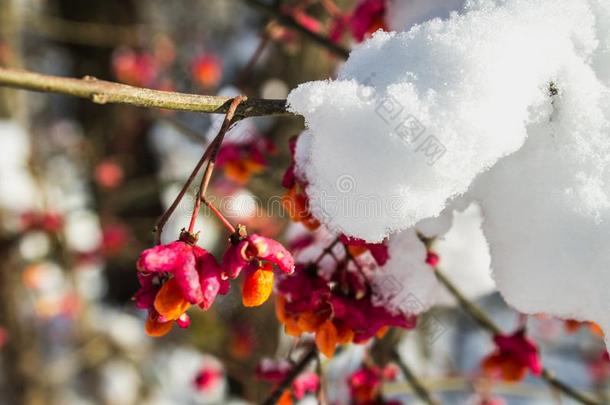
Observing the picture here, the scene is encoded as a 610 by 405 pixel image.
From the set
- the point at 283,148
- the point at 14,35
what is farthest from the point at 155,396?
the point at 14,35

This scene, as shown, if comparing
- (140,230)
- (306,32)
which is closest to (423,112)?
(306,32)

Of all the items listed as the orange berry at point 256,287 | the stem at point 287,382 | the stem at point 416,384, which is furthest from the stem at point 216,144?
the stem at point 416,384

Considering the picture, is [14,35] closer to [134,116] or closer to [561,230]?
[134,116]

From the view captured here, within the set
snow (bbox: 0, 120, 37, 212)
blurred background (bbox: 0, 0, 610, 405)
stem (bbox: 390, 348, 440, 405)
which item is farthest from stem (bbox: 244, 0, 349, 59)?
snow (bbox: 0, 120, 37, 212)

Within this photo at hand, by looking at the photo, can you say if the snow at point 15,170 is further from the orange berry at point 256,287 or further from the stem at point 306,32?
the orange berry at point 256,287

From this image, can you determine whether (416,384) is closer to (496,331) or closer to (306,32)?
(496,331)

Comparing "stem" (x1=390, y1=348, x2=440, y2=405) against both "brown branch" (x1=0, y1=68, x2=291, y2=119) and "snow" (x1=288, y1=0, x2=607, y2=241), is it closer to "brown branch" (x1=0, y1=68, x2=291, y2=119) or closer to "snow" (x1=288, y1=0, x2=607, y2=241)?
"snow" (x1=288, y1=0, x2=607, y2=241)
